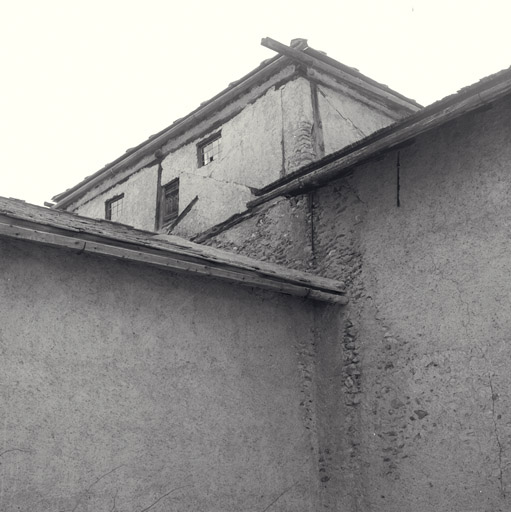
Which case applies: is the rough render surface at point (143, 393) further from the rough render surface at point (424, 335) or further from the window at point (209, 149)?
the window at point (209, 149)

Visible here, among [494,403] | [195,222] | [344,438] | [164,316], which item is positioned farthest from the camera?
[195,222]

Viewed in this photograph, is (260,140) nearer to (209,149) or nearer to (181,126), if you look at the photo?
(209,149)

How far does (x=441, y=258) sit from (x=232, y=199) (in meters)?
4.38

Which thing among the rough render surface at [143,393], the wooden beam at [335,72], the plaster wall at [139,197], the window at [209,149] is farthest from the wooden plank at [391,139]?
the plaster wall at [139,197]

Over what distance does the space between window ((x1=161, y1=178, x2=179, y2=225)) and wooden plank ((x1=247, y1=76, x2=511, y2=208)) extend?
12.2ft

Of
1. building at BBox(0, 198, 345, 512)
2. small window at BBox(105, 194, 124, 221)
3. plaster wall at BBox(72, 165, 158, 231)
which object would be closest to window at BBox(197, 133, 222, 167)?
plaster wall at BBox(72, 165, 158, 231)

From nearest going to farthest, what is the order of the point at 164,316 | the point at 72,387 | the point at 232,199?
the point at 72,387
the point at 164,316
the point at 232,199

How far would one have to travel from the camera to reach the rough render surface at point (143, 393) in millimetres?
4766

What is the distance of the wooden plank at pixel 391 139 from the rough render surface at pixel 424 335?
49cm

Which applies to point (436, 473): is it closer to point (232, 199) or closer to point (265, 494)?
point (265, 494)

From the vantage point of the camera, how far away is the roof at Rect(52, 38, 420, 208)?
29.6ft

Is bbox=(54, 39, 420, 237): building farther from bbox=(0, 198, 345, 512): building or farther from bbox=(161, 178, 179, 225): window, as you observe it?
bbox=(0, 198, 345, 512): building

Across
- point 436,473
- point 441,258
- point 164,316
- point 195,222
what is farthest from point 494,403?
point 195,222

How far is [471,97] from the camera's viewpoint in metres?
5.48
